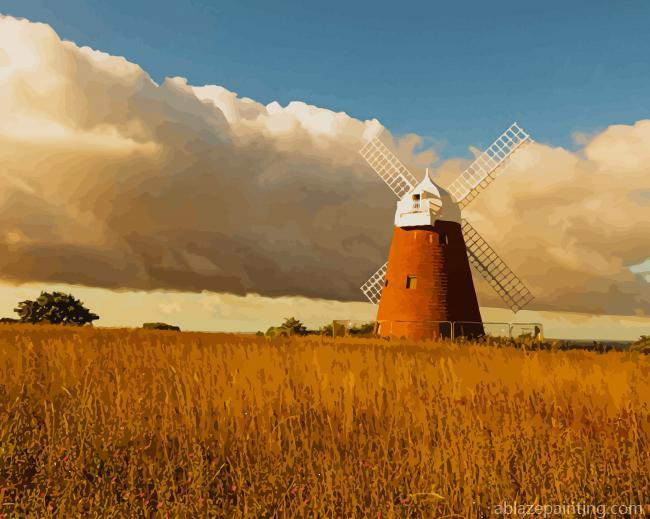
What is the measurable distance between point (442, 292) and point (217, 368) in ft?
64.0

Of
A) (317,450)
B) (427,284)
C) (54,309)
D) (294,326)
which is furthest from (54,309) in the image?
(317,450)

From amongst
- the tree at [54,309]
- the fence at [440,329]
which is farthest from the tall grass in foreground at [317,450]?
the tree at [54,309]

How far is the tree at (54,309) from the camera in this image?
50.3m

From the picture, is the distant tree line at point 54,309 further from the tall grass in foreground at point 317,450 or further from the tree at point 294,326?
the tall grass in foreground at point 317,450

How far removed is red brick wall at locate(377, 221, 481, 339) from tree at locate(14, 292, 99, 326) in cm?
3386

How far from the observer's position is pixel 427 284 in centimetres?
2638

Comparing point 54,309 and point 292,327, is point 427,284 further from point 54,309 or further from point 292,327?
point 54,309

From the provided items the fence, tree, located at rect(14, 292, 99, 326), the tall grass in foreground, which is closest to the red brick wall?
the fence

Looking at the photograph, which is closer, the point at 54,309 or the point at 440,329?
the point at 440,329

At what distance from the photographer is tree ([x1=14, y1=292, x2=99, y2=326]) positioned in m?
50.3

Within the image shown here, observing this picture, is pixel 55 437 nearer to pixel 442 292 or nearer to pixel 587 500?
pixel 587 500

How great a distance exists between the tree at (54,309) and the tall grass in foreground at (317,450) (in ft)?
156

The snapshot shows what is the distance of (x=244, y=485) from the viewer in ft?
13.3

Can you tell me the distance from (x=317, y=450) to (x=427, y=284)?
873 inches
